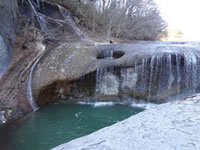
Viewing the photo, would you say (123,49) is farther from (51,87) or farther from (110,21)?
(110,21)

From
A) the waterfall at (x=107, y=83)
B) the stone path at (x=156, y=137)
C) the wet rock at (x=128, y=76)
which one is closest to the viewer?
the stone path at (x=156, y=137)

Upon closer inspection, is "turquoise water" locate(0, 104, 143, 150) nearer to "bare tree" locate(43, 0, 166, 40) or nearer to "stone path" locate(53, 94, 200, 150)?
"stone path" locate(53, 94, 200, 150)

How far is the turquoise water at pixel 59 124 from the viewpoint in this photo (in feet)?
9.77

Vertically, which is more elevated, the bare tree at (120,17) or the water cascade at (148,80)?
the bare tree at (120,17)

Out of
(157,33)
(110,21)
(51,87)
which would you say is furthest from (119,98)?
(157,33)

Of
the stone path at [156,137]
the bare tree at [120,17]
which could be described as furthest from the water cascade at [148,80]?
the bare tree at [120,17]

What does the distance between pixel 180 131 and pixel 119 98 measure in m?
4.00

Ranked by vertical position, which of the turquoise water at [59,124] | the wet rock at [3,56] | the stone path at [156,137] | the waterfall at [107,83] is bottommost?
the turquoise water at [59,124]

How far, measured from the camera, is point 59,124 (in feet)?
12.4

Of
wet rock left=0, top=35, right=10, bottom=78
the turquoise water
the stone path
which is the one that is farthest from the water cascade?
the stone path

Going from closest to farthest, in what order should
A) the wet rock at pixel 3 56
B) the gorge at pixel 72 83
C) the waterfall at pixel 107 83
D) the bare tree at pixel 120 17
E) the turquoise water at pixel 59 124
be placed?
the turquoise water at pixel 59 124
the gorge at pixel 72 83
the wet rock at pixel 3 56
the waterfall at pixel 107 83
the bare tree at pixel 120 17

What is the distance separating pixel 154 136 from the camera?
3.68 feet

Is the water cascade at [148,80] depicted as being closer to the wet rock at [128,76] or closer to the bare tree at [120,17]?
the wet rock at [128,76]

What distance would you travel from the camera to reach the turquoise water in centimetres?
298
